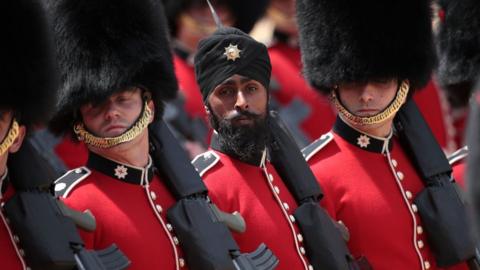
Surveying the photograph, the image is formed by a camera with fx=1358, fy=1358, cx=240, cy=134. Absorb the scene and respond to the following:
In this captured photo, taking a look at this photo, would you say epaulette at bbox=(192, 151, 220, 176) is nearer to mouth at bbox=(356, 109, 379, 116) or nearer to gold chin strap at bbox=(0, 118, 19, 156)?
mouth at bbox=(356, 109, 379, 116)

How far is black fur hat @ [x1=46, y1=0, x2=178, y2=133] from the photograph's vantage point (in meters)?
4.50

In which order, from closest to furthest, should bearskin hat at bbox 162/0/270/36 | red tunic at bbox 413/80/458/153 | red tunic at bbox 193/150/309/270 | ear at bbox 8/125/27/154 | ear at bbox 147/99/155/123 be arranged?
1. ear at bbox 8/125/27/154
2. ear at bbox 147/99/155/123
3. red tunic at bbox 193/150/309/270
4. bearskin hat at bbox 162/0/270/36
5. red tunic at bbox 413/80/458/153

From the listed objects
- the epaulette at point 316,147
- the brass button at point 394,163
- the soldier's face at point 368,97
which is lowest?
the brass button at point 394,163

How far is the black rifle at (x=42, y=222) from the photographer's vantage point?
13.2 feet

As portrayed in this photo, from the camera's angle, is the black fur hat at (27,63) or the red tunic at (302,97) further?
the red tunic at (302,97)

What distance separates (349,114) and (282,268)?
0.75 meters

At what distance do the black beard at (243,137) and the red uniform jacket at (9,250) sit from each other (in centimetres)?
106

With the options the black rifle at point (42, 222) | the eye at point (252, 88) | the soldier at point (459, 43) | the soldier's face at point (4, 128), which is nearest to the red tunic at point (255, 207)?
the eye at point (252, 88)

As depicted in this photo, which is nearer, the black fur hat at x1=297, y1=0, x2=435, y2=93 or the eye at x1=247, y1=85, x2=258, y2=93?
the eye at x1=247, y1=85, x2=258, y2=93

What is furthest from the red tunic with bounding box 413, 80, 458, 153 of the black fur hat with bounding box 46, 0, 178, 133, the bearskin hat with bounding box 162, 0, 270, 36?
the black fur hat with bounding box 46, 0, 178, 133

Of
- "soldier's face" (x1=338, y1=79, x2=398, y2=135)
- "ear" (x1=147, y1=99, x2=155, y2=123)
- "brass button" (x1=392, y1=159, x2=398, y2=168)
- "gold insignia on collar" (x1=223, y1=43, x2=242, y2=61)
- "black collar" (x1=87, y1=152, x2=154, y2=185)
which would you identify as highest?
"gold insignia on collar" (x1=223, y1=43, x2=242, y2=61)

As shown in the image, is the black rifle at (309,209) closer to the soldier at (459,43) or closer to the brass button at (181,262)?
the brass button at (181,262)

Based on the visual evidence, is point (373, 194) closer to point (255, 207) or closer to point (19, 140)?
point (255, 207)

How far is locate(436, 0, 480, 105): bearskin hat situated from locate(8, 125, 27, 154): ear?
7.72 ft
